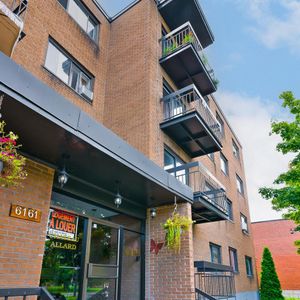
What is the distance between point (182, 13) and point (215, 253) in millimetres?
10981

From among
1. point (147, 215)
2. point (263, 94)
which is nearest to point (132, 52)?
point (147, 215)

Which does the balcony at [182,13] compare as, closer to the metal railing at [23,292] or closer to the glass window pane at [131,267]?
the glass window pane at [131,267]

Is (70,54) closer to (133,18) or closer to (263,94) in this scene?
(133,18)

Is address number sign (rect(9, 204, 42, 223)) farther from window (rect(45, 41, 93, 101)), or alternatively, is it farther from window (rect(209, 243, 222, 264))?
window (rect(209, 243, 222, 264))

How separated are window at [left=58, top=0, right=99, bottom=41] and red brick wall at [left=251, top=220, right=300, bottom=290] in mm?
24738

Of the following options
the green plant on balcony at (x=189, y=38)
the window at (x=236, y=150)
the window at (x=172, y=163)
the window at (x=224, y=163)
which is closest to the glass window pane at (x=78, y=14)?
the green plant on balcony at (x=189, y=38)

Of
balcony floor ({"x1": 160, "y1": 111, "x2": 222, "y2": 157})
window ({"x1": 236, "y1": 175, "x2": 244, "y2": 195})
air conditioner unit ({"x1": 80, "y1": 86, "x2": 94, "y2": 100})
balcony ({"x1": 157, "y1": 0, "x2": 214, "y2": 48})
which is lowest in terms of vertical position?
balcony floor ({"x1": 160, "y1": 111, "x2": 222, "y2": 157})

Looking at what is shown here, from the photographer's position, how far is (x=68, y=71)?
9445 millimetres

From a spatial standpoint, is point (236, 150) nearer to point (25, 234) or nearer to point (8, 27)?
point (8, 27)

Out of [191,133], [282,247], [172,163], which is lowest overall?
[282,247]

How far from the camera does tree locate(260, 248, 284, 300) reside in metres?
18.5

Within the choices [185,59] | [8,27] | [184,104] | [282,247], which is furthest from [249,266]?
[8,27]

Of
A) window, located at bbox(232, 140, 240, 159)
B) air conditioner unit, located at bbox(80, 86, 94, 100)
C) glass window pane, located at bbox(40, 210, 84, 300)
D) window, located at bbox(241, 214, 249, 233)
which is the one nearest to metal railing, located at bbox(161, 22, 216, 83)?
air conditioner unit, located at bbox(80, 86, 94, 100)

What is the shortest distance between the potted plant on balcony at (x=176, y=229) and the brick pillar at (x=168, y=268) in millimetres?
127
